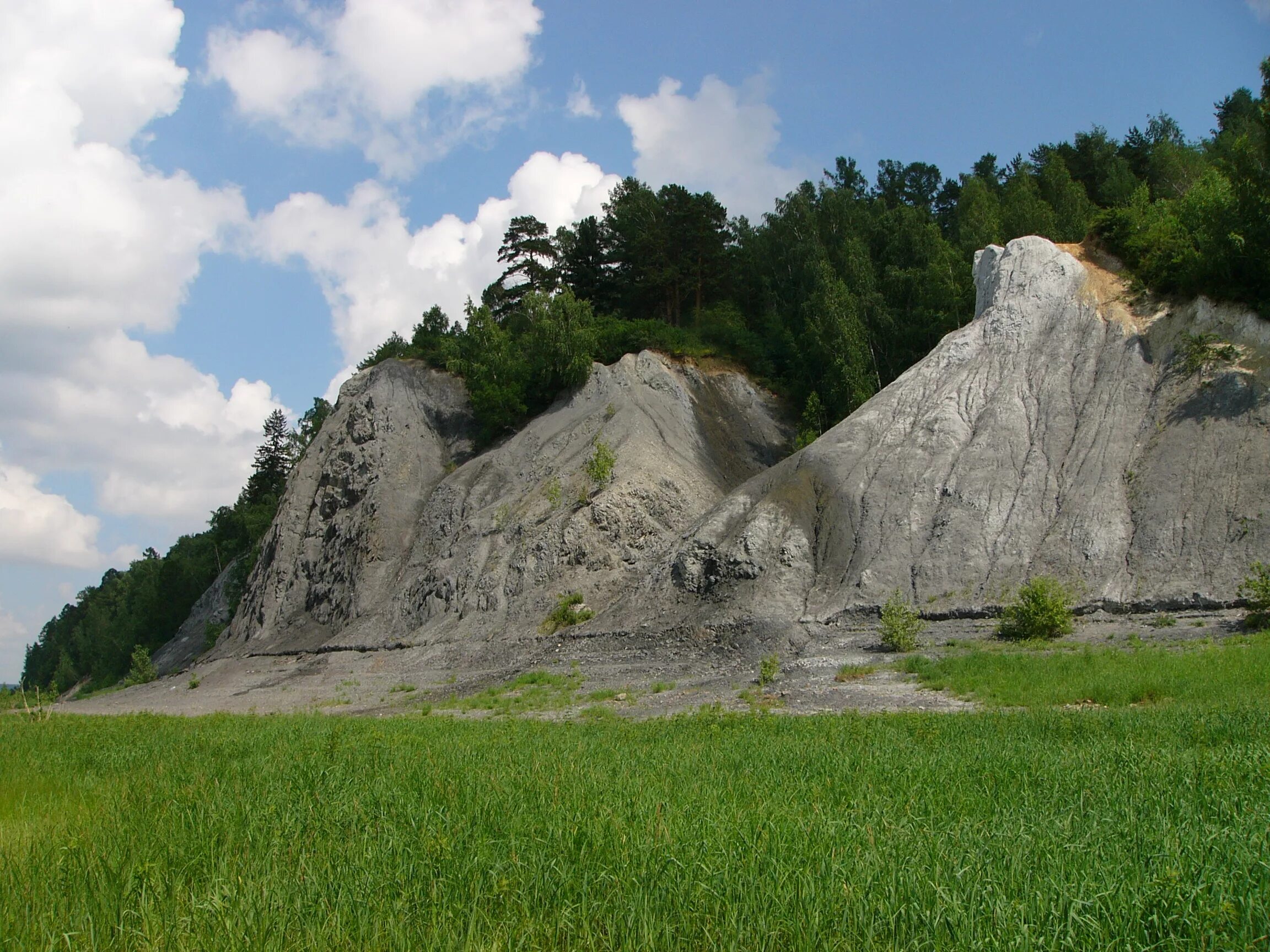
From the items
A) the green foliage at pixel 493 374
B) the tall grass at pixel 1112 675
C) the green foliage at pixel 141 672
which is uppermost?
the green foliage at pixel 493 374

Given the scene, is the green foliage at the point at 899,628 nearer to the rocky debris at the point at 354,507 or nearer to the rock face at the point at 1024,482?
the rock face at the point at 1024,482

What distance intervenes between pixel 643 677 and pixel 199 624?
187ft

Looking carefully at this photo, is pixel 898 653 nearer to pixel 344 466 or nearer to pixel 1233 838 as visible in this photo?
pixel 1233 838

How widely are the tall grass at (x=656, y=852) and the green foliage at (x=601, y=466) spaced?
3372cm

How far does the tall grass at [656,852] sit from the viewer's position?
3969 mm

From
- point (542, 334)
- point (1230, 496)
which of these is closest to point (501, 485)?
point (542, 334)

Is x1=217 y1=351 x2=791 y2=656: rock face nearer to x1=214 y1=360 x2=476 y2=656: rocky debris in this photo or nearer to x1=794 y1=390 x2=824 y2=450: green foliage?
x1=214 y1=360 x2=476 y2=656: rocky debris

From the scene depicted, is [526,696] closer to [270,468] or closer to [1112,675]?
[1112,675]

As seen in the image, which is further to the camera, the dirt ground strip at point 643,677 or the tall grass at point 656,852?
the dirt ground strip at point 643,677

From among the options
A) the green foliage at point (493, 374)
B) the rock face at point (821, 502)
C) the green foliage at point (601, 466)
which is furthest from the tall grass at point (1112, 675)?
the green foliage at point (493, 374)

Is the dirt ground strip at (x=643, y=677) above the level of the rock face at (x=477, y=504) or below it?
below

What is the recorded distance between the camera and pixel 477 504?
47.8 m

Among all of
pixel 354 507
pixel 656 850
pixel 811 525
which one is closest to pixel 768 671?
pixel 811 525

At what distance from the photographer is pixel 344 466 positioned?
54.0m
